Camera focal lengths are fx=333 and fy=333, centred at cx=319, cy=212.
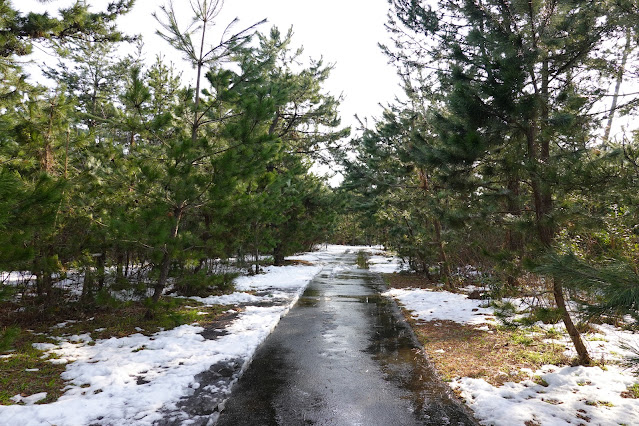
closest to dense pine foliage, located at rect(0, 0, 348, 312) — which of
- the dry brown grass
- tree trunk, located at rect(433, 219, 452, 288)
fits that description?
tree trunk, located at rect(433, 219, 452, 288)

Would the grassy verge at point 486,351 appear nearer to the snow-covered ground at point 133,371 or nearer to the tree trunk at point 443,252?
the snow-covered ground at point 133,371

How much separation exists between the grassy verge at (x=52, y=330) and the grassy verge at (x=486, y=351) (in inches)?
183

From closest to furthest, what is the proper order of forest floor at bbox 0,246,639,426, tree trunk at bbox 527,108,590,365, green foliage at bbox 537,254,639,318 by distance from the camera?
green foliage at bbox 537,254,639,318, forest floor at bbox 0,246,639,426, tree trunk at bbox 527,108,590,365

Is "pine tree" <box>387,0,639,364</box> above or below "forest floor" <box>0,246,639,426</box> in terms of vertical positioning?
above

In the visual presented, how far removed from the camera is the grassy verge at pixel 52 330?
396 centimetres

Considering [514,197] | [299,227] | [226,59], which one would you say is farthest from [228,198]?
[299,227]

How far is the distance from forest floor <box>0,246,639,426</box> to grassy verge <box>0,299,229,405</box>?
0.02 meters

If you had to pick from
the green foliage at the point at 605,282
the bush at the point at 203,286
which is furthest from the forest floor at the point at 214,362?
the bush at the point at 203,286

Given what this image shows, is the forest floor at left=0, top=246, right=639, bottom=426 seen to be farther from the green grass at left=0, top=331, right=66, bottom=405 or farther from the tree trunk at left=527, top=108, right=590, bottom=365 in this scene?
the tree trunk at left=527, top=108, right=590, bottom=365

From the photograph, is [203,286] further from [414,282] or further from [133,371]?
[414,282]

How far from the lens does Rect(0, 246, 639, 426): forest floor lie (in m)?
3.51

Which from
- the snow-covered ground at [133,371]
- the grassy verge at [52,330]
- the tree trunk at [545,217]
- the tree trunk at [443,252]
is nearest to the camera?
the snow-covered ground at [133,371]

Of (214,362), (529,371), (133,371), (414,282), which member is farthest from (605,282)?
(414,282)

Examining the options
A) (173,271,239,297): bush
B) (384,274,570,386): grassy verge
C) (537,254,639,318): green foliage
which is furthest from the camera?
(173,271,239,297): bush
